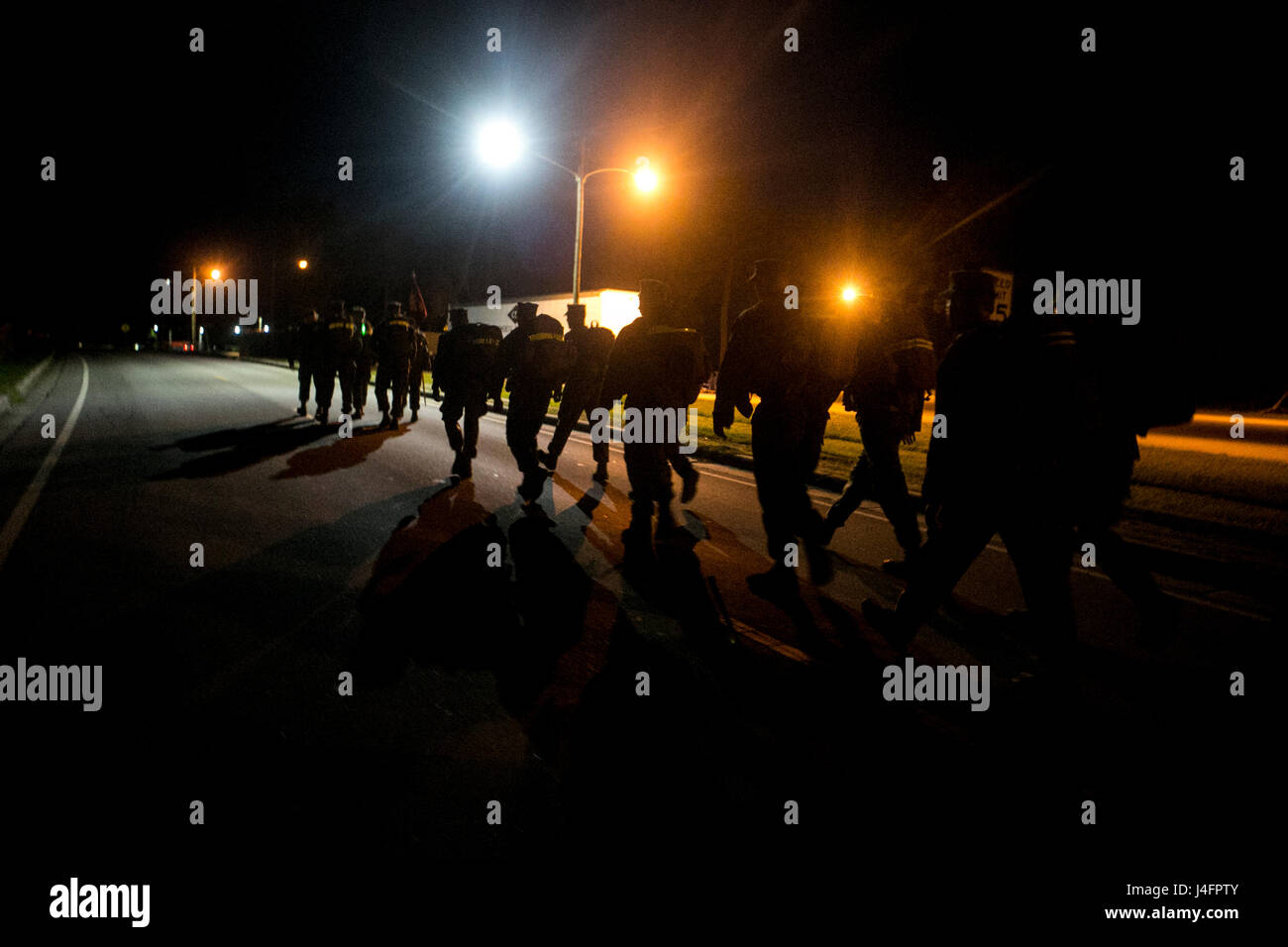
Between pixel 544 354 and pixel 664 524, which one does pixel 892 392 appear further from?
pixel 544 354

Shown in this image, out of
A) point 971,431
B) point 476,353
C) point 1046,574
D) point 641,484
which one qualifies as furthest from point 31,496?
point 1046,574

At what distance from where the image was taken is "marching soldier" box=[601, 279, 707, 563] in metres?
5.95

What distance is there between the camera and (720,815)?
7.81 ft

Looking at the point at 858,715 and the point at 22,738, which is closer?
the point at 22,738

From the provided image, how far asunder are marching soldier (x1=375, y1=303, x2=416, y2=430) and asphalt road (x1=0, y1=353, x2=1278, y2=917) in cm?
620

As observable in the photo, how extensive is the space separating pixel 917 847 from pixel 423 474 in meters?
6.69

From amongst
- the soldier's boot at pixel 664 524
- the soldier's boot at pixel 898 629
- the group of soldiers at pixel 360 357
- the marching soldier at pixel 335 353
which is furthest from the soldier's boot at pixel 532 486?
the marching soldier at pixel 335 353

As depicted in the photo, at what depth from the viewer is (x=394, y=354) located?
1149 cm

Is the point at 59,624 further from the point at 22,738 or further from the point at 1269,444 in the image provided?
the point at 1269,444

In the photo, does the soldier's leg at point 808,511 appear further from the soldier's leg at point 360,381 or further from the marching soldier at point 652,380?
the soldier's leg at point 360,381

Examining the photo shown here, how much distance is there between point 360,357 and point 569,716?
35.9 feet

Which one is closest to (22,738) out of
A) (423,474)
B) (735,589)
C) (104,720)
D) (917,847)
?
(104,720)

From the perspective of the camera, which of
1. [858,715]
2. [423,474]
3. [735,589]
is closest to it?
[858,715]

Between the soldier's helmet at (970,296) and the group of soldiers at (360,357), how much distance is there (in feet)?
30.7
